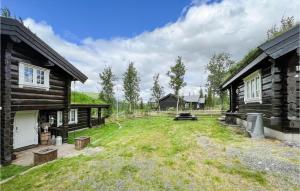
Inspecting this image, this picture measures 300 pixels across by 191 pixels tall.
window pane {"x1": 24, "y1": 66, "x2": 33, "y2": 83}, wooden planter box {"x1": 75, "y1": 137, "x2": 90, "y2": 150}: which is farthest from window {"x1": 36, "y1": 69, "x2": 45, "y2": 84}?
wooden planter box {"x1": 75, "y1": 137, "x2": 90, "y2": 150}

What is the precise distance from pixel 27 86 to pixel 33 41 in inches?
75.1

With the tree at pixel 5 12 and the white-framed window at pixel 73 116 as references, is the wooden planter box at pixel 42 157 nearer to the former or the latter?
the white-framed window at pixel 73 116

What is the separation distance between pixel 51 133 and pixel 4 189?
7.29m

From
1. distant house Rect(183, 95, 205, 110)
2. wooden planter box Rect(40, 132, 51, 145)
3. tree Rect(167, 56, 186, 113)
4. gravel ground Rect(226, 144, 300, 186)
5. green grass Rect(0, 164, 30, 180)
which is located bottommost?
green grass Rect(0, 164, 30, 180)

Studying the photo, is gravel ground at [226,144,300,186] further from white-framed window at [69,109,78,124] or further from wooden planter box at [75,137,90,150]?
white-framed window at [69,109,78,124]

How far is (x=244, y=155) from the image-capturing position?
659 centimetres

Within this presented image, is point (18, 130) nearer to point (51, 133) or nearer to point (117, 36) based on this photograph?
point (51, 133)

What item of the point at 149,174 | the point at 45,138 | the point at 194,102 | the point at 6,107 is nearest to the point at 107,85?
the point at 45,138

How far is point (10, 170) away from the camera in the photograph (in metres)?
6.64

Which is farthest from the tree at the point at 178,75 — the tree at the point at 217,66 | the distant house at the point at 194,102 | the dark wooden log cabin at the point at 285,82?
the dark wooden log cabin at the point at 285,82

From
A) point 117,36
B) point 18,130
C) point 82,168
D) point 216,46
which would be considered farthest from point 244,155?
point 216,46

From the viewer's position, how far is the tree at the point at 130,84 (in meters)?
36.4

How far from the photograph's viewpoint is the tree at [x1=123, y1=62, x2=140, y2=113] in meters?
36.4

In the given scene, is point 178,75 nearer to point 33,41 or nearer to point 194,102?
point 194,102
